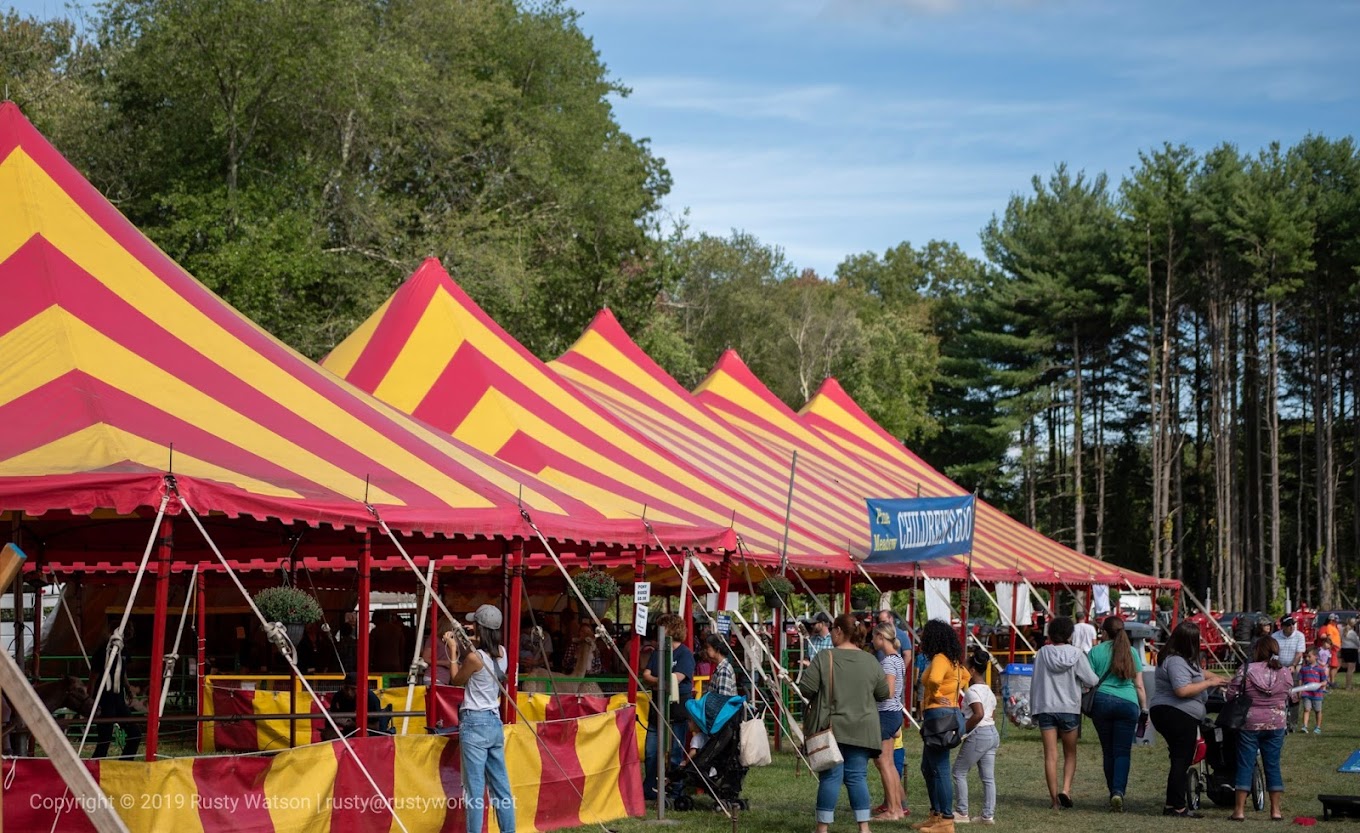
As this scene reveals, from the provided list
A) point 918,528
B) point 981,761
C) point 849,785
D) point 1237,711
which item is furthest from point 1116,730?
point 918,528

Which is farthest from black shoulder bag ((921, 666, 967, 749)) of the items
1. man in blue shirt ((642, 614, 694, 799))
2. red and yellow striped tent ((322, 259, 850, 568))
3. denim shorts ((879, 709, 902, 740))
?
red and yellow striped tent ((322, 259, 850, 568))

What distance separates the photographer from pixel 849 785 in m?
8.61

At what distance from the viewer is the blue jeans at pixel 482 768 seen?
26.8ft

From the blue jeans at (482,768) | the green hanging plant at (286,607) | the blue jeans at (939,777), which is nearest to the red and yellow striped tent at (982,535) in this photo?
the green hanging plant at (286,607)

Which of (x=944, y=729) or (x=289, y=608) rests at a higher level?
(x=289, y=608)

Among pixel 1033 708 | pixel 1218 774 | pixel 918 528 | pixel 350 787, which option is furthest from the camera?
pixel 918 528

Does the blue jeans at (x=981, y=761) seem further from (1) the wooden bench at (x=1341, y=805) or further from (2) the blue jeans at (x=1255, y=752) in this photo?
(1) the wooden bench at (x=1341, y=805)

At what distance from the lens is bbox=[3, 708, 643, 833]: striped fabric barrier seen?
6832 millimetres

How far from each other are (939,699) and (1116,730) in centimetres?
166

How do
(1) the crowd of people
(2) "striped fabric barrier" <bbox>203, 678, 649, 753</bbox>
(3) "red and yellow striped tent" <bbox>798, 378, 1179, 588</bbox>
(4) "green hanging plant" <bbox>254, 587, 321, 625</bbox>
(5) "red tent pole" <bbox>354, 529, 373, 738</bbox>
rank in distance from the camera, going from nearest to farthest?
(5) "red tent pole" <bbox>354, 529, 373, 738</bbox>, (1) the crowd of people, (4) "green hanging plant" <bbox>254, 587, 321, 625</bbox>, (2) "striped fabric barrier" <bbox>203, 678, 649, 753</bbox>, (3) "red and yellow striped tent" <bbox>798, 378, 1179, 588</bbox>

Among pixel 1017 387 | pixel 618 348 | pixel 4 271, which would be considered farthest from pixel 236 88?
pixel 1017 387

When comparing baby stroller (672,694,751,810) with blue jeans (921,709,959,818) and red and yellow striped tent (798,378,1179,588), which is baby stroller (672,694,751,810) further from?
red and yellow striped tent (798,378,1179,588)

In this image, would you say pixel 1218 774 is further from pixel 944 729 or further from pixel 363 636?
pixel 363 636

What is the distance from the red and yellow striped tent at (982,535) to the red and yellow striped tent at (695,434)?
53.6 inches
